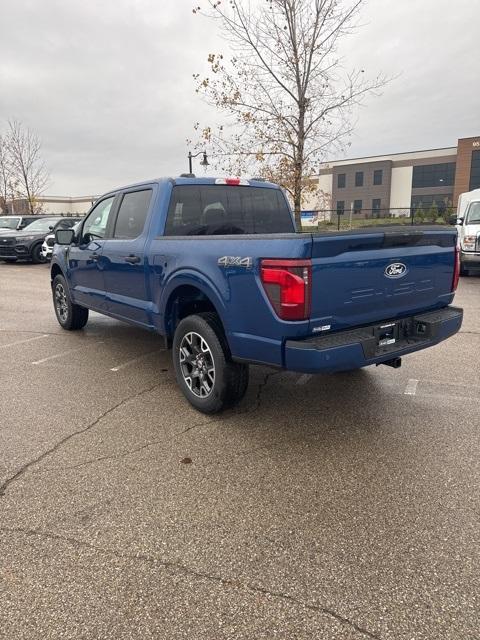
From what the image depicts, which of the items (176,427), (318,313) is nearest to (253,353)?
(318,313)

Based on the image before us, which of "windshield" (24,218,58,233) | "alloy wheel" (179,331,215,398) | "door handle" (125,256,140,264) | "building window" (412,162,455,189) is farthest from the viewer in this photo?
"building window" (412,162,455,189)

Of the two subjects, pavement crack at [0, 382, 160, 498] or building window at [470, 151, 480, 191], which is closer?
pavement crack at [0, 382, 160, 498]

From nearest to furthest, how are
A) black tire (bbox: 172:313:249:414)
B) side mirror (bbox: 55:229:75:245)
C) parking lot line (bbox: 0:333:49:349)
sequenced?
black tire (bbox: 172:313:249:414) → side mirror (bbox: 55:229:75:245) → parking lot line (bbox: 0:333:49:349)

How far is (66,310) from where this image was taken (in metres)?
6.99

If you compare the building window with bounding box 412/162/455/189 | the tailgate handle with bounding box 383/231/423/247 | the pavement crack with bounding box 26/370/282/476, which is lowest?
the pavement crack with bounding box 26/370/282/476

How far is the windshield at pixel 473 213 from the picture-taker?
1309 cm

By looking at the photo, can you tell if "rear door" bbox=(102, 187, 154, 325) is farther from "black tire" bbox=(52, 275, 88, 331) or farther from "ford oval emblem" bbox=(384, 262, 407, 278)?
"ford oval emblem" bbox=(384, 262, 407, 278)

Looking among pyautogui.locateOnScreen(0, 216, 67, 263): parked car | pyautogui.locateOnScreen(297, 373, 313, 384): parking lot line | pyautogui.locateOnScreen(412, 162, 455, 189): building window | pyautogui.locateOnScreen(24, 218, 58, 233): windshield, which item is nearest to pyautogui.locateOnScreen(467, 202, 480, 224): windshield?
pyautogui.locateOnScreen(297, 373, 313, 384): parking lot line

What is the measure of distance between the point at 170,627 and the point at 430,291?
2949 millimetres

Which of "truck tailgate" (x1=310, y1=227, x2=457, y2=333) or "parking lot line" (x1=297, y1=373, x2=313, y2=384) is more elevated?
"truck tailgate" (x1=310, y1=227, x2=457, y2=333)

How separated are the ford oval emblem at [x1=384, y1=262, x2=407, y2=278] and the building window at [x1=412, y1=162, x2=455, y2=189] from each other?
235 feet

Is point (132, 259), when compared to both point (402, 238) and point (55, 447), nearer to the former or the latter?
point (55, 447)

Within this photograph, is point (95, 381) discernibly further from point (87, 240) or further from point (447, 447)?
point (447, 447)

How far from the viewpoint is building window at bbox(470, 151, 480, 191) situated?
203 feet
